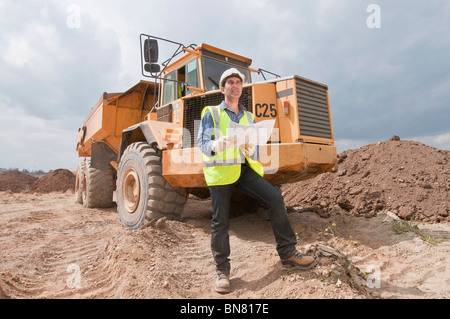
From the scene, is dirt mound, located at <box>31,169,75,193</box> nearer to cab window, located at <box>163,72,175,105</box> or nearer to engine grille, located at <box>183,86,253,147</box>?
cab window, located at <box>163,72,175,105</box>

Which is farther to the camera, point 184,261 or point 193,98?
point 193,98

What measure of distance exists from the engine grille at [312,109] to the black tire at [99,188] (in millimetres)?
5577

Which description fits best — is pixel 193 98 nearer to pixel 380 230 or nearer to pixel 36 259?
pixel 36 259

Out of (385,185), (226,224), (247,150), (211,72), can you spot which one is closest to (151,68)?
(211,72)

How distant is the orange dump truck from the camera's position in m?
3.82

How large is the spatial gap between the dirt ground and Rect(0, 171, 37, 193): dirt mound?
46.5 ft

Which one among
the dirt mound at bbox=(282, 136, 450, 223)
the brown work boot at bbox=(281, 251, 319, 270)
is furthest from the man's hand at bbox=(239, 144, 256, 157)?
the dirt mound at bbox=(282, 136, 450, 223)

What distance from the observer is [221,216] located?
2.54 meters

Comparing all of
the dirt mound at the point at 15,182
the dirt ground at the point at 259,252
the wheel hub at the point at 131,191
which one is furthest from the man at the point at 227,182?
the dirt mound at the point at 15,182

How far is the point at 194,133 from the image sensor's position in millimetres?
4348

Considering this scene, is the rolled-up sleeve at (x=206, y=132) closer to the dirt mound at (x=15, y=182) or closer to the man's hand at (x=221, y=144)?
the man's hand at (x=221, y=144)

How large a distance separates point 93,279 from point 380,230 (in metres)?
3.96

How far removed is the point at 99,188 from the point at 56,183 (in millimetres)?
11742
